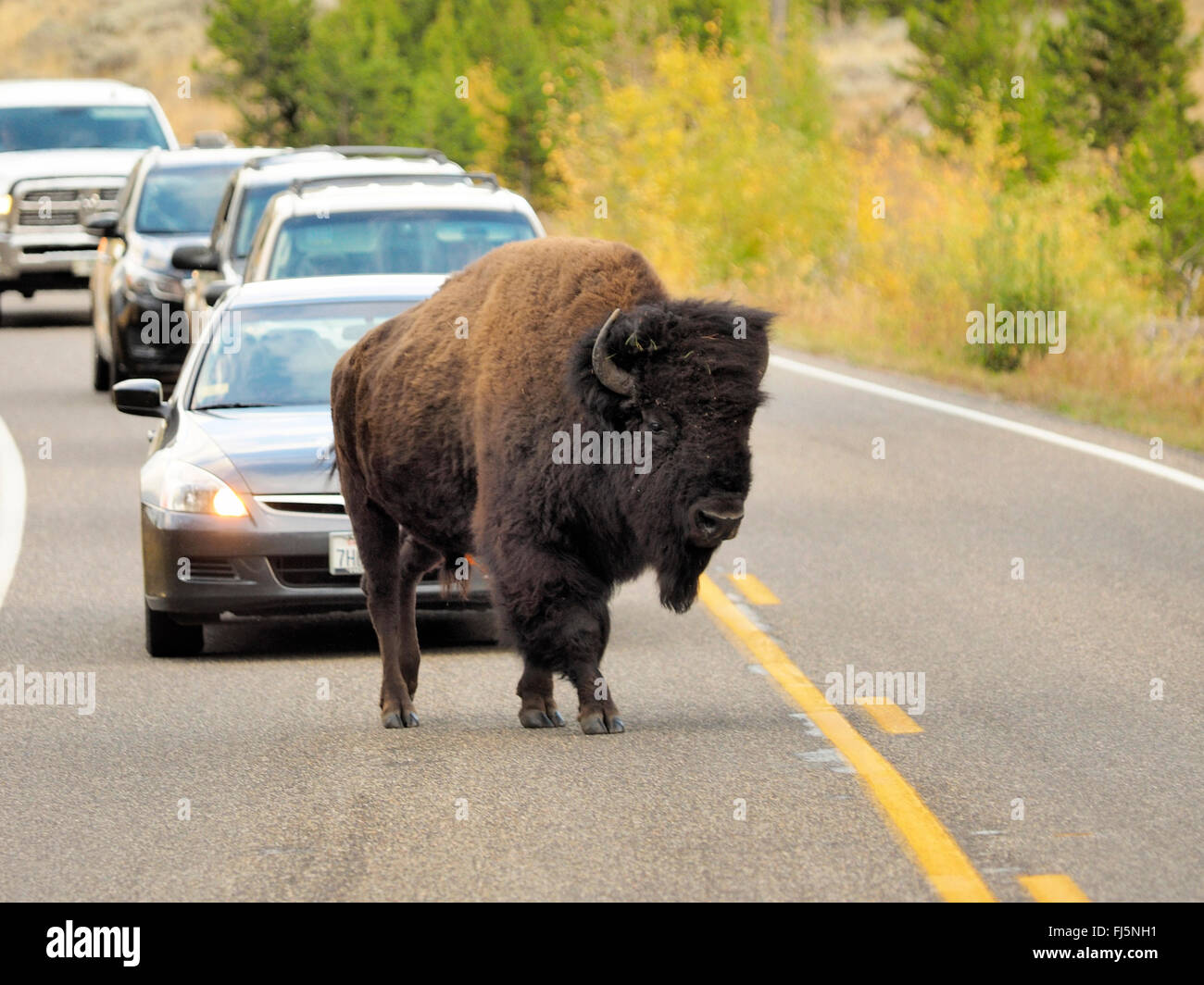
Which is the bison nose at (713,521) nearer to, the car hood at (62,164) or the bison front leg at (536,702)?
the bison front leg at (536,702)

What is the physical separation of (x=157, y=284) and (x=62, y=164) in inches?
308

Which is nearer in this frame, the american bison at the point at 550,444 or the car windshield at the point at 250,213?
the american bison at the point at 550,444

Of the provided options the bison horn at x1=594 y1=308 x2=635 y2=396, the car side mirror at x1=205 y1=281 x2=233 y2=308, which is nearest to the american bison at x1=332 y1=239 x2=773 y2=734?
the bison horn at x1=594 y1=308 x2=635 y2=396

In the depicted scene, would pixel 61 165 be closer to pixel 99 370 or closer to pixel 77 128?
pixel 77 128

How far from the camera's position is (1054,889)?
5867 millimetres

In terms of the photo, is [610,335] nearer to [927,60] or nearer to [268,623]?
[268,623]

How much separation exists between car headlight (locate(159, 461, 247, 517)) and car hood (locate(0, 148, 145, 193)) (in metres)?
17.3

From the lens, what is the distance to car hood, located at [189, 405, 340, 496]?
380 inches

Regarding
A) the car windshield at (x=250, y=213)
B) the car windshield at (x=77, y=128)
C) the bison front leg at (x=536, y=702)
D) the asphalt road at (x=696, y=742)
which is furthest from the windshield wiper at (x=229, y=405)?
the car windshield at (x=77, y=128)

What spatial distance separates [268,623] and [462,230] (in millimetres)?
4362

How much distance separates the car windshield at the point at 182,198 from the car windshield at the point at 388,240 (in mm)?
6806

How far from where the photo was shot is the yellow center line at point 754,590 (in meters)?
10.8

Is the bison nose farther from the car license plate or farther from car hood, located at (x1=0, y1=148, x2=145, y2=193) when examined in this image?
car hood, located at (x1=0, y1=148, x2=145, y2=193)
